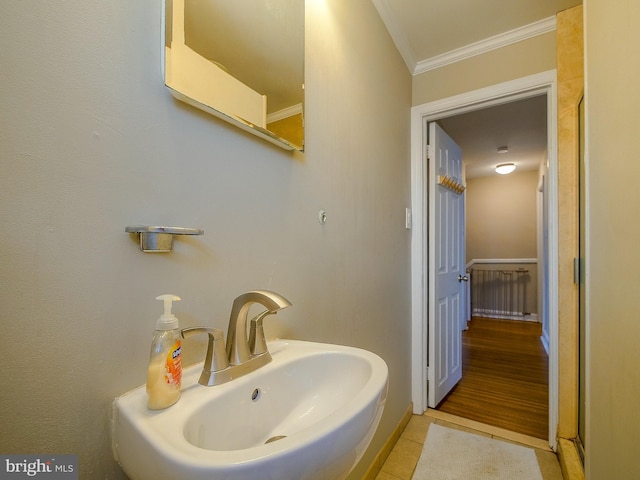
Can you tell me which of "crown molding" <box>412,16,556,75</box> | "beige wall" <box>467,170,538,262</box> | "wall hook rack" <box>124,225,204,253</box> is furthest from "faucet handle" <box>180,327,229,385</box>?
"beige wall" <box>467,170,538,262</box>

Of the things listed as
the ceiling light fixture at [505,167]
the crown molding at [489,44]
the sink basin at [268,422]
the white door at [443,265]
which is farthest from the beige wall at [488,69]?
the ceiling light fixture at [505,167]

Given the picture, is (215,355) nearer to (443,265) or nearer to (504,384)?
(443,265)

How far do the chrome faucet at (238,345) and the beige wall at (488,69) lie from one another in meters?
1.93

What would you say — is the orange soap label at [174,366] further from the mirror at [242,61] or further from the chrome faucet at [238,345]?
the mirror at [242,61]

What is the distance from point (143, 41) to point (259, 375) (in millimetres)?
720

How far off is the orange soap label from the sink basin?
4 cm

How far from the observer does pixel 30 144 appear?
431 millimetres

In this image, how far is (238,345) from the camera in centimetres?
66

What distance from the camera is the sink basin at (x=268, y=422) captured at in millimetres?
373

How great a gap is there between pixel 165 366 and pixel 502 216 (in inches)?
214

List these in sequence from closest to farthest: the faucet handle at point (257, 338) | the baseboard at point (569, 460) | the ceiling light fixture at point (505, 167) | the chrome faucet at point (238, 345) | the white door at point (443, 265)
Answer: the chrome faucet at point (238, 345) → the faucet handle at point (257, 338) → the baseboard at point (569, 460) → the white door at point (443, 265) → the ceiling light fixture at point (505, 167)

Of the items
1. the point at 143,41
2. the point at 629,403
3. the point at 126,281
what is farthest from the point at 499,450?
the point at 143,41

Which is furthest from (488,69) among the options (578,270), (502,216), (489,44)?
(502,216)

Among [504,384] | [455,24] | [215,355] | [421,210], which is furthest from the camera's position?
[504,384]
